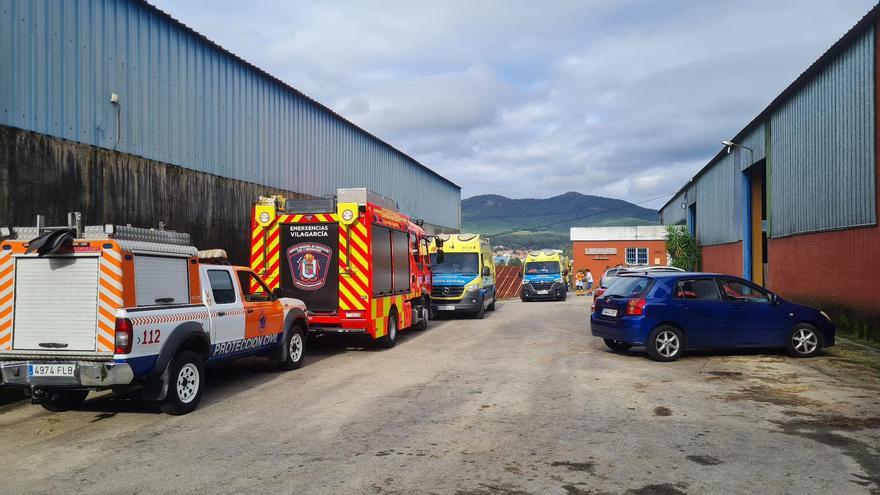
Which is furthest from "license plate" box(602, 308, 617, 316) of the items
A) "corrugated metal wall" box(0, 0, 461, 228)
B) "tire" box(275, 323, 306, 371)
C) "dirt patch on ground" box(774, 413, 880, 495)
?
"corrugated metal wall" box(0, 0, 461, 228)

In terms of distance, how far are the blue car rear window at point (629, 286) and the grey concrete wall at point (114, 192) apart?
28.6 ft

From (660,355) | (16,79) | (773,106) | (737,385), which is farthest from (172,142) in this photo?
(773,106)

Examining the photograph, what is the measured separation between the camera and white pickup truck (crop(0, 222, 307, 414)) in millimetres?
6676

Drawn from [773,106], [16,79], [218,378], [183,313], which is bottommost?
[218,378]

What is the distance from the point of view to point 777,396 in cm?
816

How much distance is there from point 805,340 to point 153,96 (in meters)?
13.3

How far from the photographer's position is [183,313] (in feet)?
25.1

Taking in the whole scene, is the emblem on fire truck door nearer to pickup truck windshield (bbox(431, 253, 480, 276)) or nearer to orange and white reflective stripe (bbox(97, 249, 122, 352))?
orange and white reflective stripe (bbox(97, 249, 122, 352))

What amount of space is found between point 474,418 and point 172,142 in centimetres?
928

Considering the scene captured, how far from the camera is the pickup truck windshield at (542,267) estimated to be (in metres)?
32.2

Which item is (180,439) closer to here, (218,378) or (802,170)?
(218,378)

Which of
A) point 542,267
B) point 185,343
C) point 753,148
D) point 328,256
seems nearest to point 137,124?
point 328,256

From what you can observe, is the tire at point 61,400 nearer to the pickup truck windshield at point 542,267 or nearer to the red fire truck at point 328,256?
the red fire truck at point 328,256

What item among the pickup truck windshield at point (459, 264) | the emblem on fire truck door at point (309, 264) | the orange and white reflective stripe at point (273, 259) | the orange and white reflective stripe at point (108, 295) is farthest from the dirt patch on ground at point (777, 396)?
the pickup truck windshield at point (459, 264)
